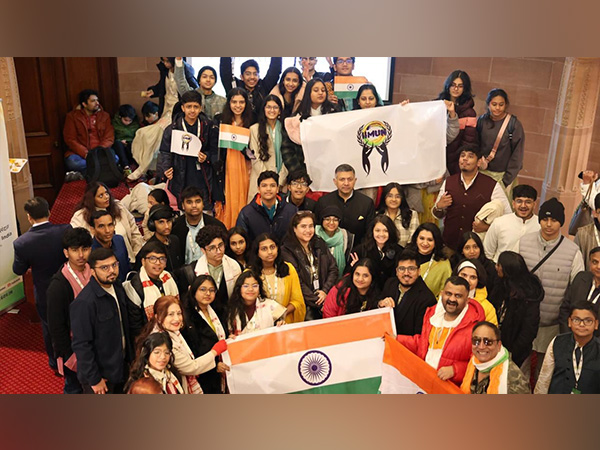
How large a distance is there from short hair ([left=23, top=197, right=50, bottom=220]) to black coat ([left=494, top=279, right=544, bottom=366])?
10.9 ft

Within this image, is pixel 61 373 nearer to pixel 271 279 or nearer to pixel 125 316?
pixel 125 316

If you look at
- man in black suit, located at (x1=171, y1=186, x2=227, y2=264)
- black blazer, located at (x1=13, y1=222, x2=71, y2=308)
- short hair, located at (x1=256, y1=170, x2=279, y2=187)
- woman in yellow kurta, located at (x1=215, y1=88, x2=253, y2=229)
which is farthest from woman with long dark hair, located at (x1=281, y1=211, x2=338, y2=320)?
black blazer, located at (x1=13, y1=222, x2=71, y2=308)

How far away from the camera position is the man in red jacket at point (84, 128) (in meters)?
6.32

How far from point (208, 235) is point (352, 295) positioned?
1117mm

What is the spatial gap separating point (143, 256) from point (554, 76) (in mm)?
4234

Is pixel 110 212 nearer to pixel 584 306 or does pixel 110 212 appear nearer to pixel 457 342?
pixel 457 342

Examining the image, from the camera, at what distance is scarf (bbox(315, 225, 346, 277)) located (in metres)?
5.60

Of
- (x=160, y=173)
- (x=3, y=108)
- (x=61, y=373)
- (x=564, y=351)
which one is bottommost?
(x=61, y=373)

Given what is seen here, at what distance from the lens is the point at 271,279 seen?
5.42 m

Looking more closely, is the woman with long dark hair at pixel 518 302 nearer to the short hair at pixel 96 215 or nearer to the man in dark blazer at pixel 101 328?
the man in dark blazer at pixel 101 328

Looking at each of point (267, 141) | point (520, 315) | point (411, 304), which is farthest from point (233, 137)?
point (520, 315)

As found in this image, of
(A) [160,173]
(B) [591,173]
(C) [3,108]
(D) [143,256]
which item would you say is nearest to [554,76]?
(B) [591,173]

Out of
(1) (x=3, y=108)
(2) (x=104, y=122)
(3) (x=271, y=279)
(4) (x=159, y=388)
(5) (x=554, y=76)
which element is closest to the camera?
(4) (x=159, y=388)

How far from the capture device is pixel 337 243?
18.4 feet
